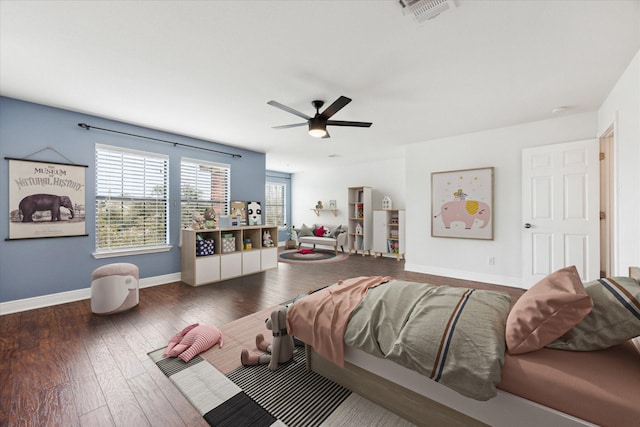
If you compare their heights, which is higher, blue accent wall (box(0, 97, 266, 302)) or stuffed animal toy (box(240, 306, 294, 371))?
blue accent wall (box(0, 97, 266, 302))

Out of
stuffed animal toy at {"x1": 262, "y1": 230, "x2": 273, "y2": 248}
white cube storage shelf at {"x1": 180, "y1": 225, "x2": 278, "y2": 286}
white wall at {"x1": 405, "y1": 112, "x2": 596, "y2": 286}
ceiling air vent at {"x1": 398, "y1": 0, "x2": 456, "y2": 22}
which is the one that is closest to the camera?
ceiling air vent at {"x1": 398, "y1": 0, "x2": 456, "y2": 22}

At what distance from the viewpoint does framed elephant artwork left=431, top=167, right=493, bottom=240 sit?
13.8 ft

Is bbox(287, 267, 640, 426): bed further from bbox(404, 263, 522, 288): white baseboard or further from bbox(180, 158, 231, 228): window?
bbox(180, 158, 231, 228): window

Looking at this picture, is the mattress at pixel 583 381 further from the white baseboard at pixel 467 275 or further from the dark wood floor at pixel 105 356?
the white baseboard at pixel 467 275

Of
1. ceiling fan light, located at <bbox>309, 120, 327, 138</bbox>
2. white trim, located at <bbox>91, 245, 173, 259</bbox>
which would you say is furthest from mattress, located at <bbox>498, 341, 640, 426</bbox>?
white trim, located at <bbox>91, 245, 173, 259</bbox>

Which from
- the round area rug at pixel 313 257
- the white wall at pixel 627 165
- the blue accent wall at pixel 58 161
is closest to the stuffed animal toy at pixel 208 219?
the blue accent wall at pixel 58 161

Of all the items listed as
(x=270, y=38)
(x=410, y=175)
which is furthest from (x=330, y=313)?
(x=410, y=175)

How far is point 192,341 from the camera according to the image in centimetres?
224

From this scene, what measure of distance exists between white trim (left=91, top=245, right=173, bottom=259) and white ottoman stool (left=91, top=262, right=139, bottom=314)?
0.71 meters

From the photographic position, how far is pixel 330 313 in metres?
1.73

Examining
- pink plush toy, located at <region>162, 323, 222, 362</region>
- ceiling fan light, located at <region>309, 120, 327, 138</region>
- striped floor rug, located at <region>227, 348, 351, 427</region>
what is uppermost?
ceiling fan light, located at <region>309, 120, 327, 138</region>

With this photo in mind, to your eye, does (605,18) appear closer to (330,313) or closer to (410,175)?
(330,313)

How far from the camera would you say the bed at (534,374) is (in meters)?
1.03

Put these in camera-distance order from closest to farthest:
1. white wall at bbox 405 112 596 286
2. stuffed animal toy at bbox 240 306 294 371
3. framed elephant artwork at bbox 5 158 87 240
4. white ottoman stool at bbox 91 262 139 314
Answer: stuffed animal toy at bbox 240 306 294 371
white ottoman stool at bbox 91 262 139 314
framed elephant artwork at bbox 5 158 87 240
white wall at bbox 405 112 596 286
